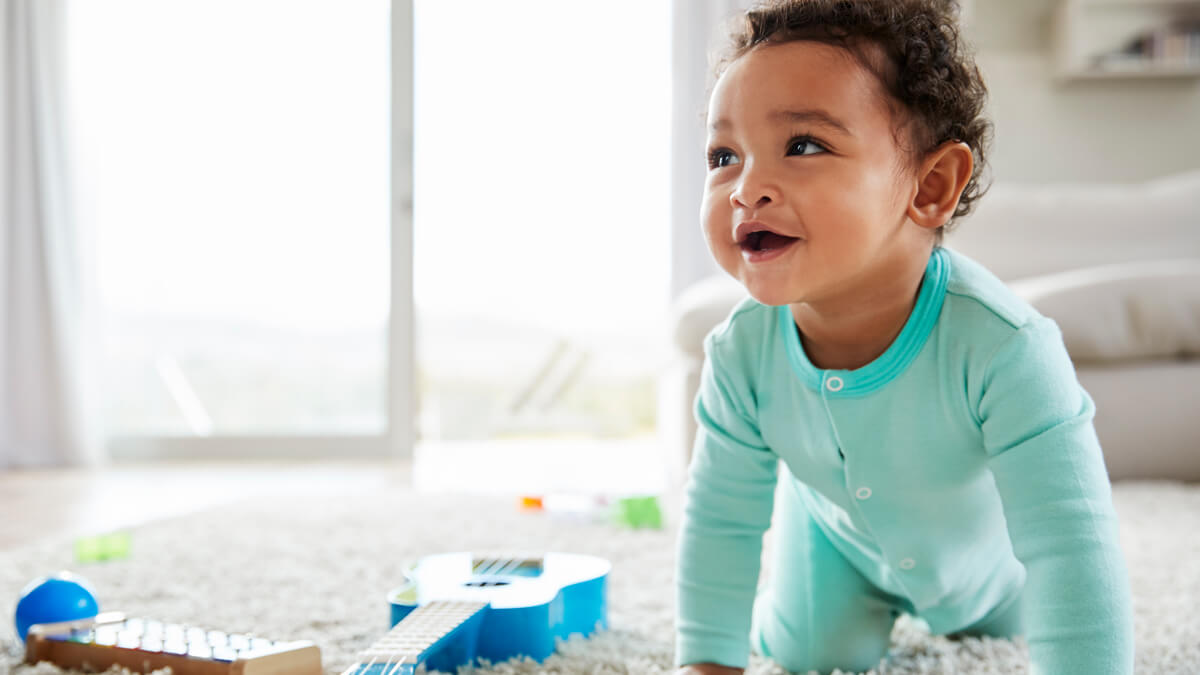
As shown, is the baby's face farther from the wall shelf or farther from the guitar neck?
the wall shelf

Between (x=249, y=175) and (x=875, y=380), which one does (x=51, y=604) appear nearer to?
(x=875, y=380)

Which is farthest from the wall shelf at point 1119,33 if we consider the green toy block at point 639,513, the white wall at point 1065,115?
the green toy block at point 639,513

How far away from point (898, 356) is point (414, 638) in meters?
0.43

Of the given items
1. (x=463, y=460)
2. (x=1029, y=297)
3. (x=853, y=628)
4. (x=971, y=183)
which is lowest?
(x=463, y=460)

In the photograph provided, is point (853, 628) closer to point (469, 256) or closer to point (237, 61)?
point (237, 61)

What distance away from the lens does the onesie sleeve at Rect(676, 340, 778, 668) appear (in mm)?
801

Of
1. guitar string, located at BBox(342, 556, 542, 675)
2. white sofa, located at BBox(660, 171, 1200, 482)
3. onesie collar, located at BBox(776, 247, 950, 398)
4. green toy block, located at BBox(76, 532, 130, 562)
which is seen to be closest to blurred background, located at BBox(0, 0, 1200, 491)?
white sofa, located at BBox(660, 171, 1200, 482)

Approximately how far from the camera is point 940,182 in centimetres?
74

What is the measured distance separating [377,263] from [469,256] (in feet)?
3.07

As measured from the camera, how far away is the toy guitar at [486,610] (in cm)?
77

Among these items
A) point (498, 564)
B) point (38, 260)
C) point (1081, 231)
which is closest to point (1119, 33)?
point (1081, 231)

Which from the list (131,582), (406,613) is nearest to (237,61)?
(131,582)

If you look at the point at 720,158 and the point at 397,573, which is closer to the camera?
the point at 720,158

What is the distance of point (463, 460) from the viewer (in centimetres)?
342
